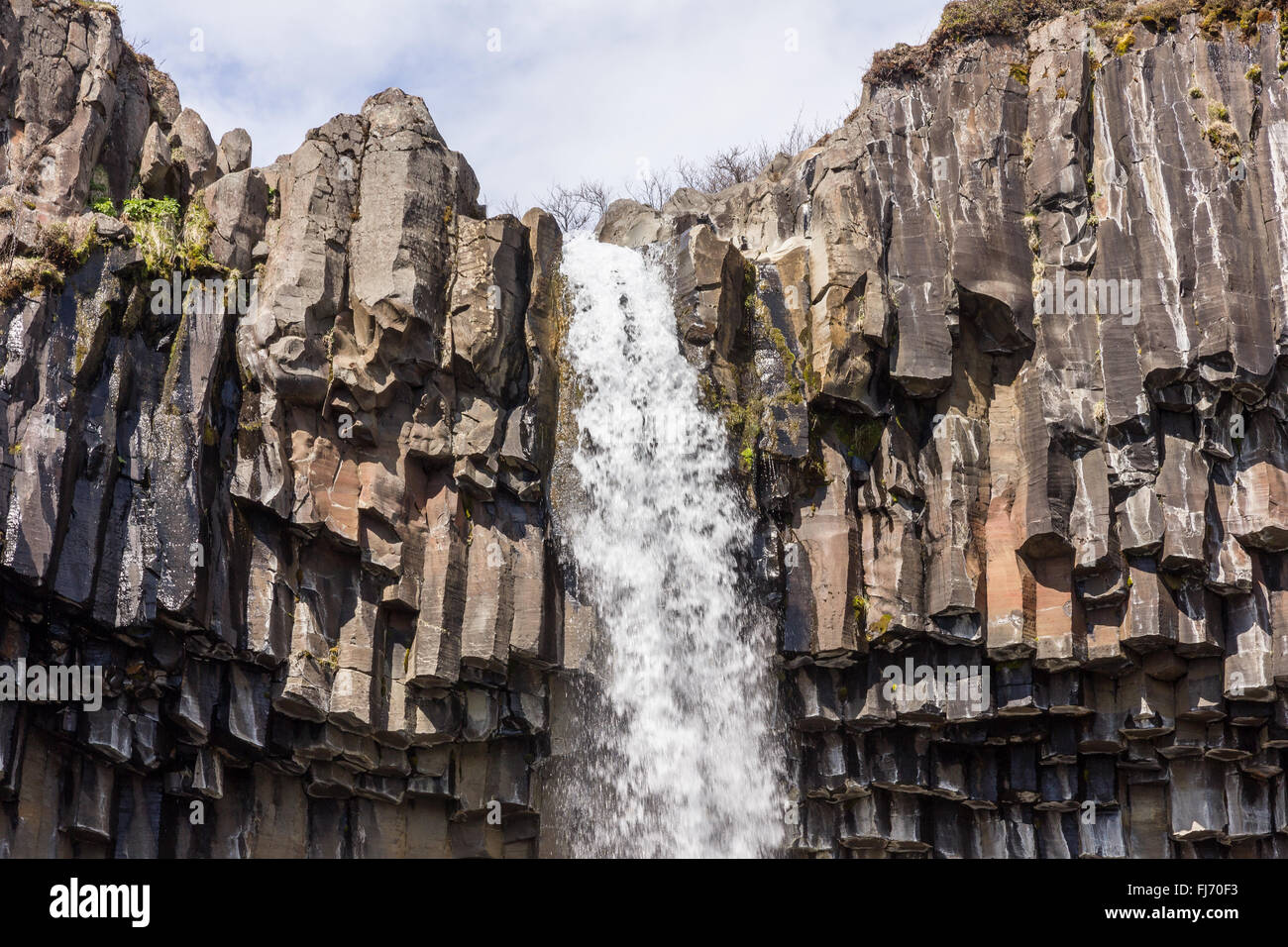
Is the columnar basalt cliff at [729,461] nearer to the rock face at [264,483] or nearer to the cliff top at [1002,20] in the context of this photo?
the rock face at [264,483]

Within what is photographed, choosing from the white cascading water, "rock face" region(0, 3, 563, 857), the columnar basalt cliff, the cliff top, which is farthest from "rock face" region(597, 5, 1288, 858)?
"rock face" region(0, 3, 563, 857)

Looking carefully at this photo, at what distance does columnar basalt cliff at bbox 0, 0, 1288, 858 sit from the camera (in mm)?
20062

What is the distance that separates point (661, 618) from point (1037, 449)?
6933 mm

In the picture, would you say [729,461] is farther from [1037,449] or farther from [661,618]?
[1037,449]

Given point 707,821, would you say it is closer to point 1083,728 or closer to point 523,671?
point 523,671

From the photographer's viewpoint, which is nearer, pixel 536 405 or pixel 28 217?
pixel 28 217

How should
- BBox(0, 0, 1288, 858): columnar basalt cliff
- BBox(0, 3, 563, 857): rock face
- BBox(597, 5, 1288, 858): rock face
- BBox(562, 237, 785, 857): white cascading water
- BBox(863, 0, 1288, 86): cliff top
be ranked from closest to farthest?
BBox(0, 3, 563, 857): rock face < BBox(0, 0, 1288, 858): columnar basalt cliff < BBox(597, 5, 1288, 858): rock face < BBox(562, 237, 785, 857): white cascading water < BBox(863, 0, 1288, 86): cliff top

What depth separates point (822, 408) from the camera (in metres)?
23.8

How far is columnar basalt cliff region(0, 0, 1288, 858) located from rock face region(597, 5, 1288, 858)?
0.07m

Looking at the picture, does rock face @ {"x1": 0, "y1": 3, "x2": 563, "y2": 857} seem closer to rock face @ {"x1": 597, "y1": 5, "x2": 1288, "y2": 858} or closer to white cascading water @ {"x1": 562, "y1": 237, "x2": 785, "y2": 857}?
white cascading water @ {"x1": 562, "y1": 237, "x2": 785, "y2": 857}

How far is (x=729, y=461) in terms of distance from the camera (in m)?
23.8
